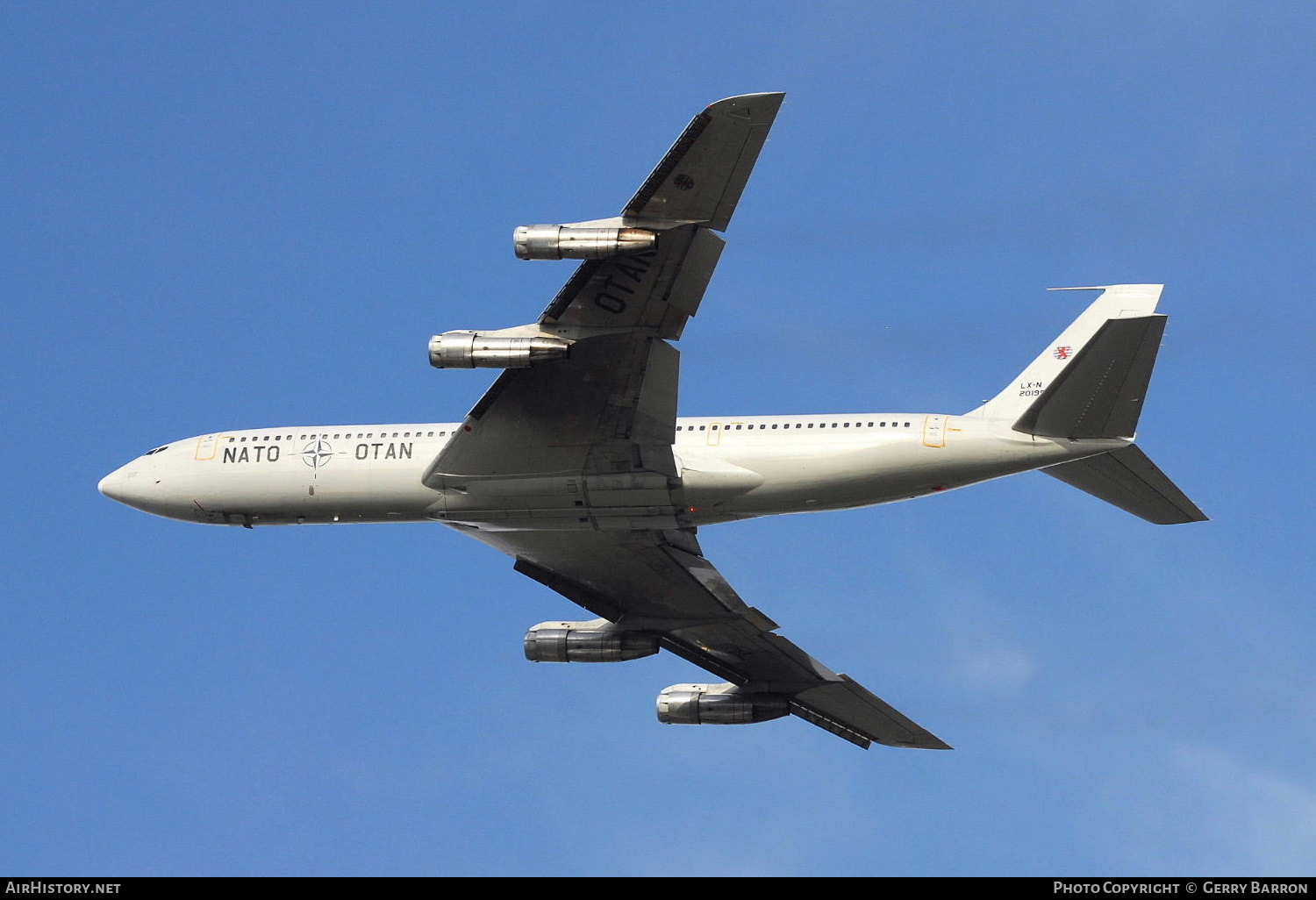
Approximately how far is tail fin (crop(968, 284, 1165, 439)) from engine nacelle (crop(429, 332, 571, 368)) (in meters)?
10.8

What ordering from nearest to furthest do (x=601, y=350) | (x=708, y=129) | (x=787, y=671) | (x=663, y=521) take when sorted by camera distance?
1. (x=708, y=129)
2. (x=601, y=350)
3. (x=663, y=521)
4. (x=787, y=671)

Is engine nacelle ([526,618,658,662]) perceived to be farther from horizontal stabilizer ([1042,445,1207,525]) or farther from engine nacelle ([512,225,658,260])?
engine nacelle ([512,225,658,260])

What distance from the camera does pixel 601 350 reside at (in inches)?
1542

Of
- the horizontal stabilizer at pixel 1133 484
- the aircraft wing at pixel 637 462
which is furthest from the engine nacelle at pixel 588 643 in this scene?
the horizontal stabilizer at pixel 1133 484

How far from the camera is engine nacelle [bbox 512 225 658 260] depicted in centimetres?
3572

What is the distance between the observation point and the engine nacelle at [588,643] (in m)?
49.3

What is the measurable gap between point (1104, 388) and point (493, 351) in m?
13.5

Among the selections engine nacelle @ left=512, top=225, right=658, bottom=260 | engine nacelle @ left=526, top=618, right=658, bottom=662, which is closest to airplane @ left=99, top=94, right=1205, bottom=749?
engine nacelle @ left=512, top=225, right=658, bottom=260

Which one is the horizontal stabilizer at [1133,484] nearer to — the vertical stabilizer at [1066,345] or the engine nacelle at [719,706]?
the vertical stabilizer at [1066,345]

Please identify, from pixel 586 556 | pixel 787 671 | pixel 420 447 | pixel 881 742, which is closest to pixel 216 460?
pixel 420 447
